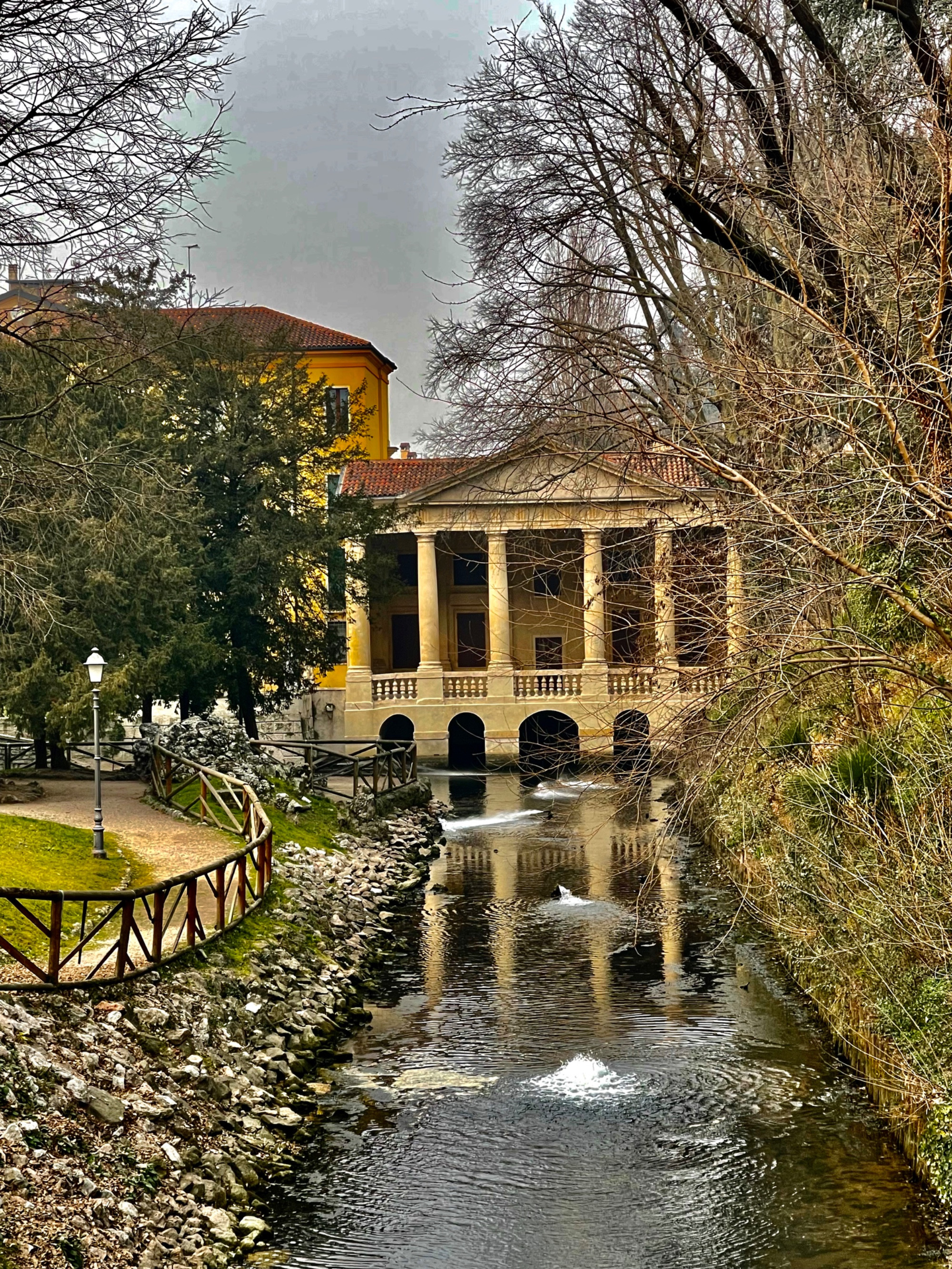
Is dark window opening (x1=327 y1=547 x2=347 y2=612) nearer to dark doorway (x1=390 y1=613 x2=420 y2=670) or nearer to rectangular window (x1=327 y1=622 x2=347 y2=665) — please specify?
rectangular window (x1=327 y1=622 x2=347 y2=665)

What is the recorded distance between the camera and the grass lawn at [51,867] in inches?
566

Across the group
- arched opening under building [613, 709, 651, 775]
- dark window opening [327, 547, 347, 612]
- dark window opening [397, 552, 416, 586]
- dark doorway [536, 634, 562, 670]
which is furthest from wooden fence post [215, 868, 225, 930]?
dark window opening [397, 552, 416, 586]

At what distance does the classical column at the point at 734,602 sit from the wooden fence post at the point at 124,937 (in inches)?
236

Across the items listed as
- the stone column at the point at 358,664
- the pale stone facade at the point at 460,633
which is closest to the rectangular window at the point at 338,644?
the pale stone facade at the point at 460,633

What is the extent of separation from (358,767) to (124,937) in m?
17.4

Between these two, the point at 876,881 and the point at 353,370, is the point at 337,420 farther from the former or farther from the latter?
the point at 876,881

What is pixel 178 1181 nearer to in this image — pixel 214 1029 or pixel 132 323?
pixel 214 1029

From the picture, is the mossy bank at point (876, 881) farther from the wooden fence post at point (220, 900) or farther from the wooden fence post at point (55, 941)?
the wooden fence post at point (220, 900)

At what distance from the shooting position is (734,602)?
33.4ft

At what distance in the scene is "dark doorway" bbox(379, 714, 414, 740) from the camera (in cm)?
4728

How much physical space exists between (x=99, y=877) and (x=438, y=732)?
94.1 ft

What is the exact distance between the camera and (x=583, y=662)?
150 feet

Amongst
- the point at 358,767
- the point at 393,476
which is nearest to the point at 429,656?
the point at 393,476

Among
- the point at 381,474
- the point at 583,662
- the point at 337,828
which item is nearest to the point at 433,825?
the point at 337,828
